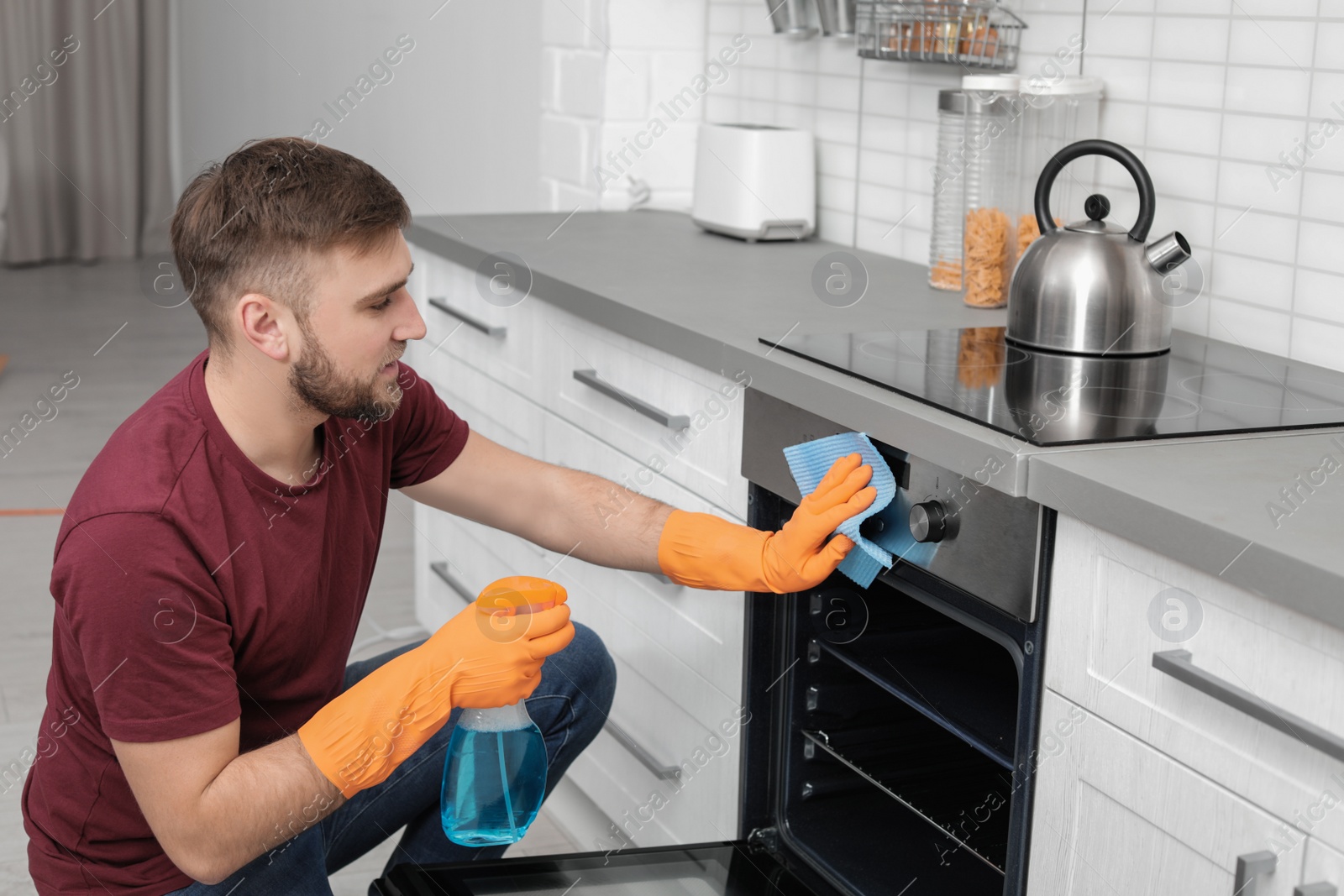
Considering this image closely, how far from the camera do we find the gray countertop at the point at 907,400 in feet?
3.20

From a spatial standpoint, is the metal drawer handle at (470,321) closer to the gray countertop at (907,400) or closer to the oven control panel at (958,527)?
the gray countertop at (907,400)

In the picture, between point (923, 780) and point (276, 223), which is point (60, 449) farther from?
point (923, 780)

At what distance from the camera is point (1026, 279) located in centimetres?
158

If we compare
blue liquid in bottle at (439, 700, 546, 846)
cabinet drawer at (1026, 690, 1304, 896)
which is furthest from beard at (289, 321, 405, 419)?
cabinet drawer at (1026, 690, 1304, 896)

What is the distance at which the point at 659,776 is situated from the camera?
6.31ft

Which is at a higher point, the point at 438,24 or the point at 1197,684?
the point at 438,24

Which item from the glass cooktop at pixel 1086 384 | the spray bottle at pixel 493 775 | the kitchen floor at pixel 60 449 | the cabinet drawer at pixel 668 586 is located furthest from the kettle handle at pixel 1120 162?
the kitchen floor at pixel 60 449

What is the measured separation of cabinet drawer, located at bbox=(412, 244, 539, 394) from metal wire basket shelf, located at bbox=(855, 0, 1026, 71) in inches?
27.4

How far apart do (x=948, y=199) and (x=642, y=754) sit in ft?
3.03

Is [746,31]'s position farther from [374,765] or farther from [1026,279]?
[374,765]

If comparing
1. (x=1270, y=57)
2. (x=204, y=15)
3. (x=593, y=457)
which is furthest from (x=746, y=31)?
(x=204, y=15)

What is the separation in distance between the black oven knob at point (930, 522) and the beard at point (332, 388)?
52cm

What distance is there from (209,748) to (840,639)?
0.69 meters

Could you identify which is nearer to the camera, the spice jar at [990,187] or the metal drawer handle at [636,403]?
the metal drawer handle at [636,403]
